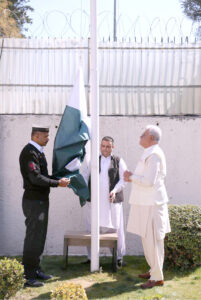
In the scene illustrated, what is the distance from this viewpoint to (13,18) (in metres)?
10.7

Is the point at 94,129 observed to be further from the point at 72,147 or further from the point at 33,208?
the point at 33,208

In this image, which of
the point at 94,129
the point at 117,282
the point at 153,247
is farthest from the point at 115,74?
the point at 117,282

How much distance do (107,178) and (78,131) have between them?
796mm

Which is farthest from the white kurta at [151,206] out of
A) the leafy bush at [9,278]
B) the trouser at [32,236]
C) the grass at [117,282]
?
the leafy bush at [9,278]

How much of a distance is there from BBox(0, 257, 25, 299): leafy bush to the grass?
36cm

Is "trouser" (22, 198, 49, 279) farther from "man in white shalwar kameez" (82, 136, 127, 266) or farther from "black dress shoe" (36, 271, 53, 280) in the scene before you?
"man in white shalwar kameez" (82, 136, 127, 266)

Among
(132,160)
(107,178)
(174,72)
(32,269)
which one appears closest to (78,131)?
(107,178)

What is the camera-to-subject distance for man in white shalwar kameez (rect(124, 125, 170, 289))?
480 cm

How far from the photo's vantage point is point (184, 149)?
640 centimetres

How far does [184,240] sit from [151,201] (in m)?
0.95

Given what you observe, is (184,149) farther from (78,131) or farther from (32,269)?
(32,269)

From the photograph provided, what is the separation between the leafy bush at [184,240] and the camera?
5453 mm

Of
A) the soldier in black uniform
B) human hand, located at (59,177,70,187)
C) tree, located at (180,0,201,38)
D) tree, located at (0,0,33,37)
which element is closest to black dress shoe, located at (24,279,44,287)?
the soldier in black uniform

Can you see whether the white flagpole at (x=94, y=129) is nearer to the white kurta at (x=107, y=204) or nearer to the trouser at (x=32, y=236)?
the white kurta at (x=107, y=204)
